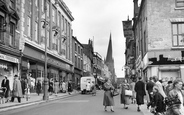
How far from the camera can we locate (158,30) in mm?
24844

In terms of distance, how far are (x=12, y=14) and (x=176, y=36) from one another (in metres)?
14.6

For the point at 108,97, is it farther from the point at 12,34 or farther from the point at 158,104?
the point at 12,34

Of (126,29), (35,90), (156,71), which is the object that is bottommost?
(35,90)

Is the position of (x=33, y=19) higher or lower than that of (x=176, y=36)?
higher

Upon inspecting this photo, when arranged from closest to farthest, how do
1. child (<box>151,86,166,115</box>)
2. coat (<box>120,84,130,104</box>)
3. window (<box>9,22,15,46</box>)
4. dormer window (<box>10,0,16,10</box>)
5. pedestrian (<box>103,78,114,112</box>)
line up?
child (<box>151,86,166,115</box>)
pedestrian (<box>103,78,114,112</box>)
coat (<box>120,84,130,104</box>)
window (<box>9,22,15,46</box>)
dormer window (<box>10,0,16,10</box>)

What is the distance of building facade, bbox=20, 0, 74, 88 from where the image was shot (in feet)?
87.5

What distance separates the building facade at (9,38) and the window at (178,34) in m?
14.0

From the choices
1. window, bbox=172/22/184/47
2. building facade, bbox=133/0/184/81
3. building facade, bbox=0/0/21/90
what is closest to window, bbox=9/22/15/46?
building facade, bbox=0/0/21/90

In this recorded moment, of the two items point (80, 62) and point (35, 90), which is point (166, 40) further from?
point (80, 62)

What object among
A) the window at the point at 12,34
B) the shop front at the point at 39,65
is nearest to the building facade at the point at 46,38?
the shop front at the point at 39,65

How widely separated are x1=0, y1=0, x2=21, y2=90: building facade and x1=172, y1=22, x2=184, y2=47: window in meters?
14.0

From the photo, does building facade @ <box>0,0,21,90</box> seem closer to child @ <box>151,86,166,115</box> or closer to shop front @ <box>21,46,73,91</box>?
shop front @ <box>21,46,73,91</box>

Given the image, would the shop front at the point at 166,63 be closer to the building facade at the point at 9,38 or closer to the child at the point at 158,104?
the building facade at the point at 9,38

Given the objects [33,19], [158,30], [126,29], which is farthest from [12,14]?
[126,29]
